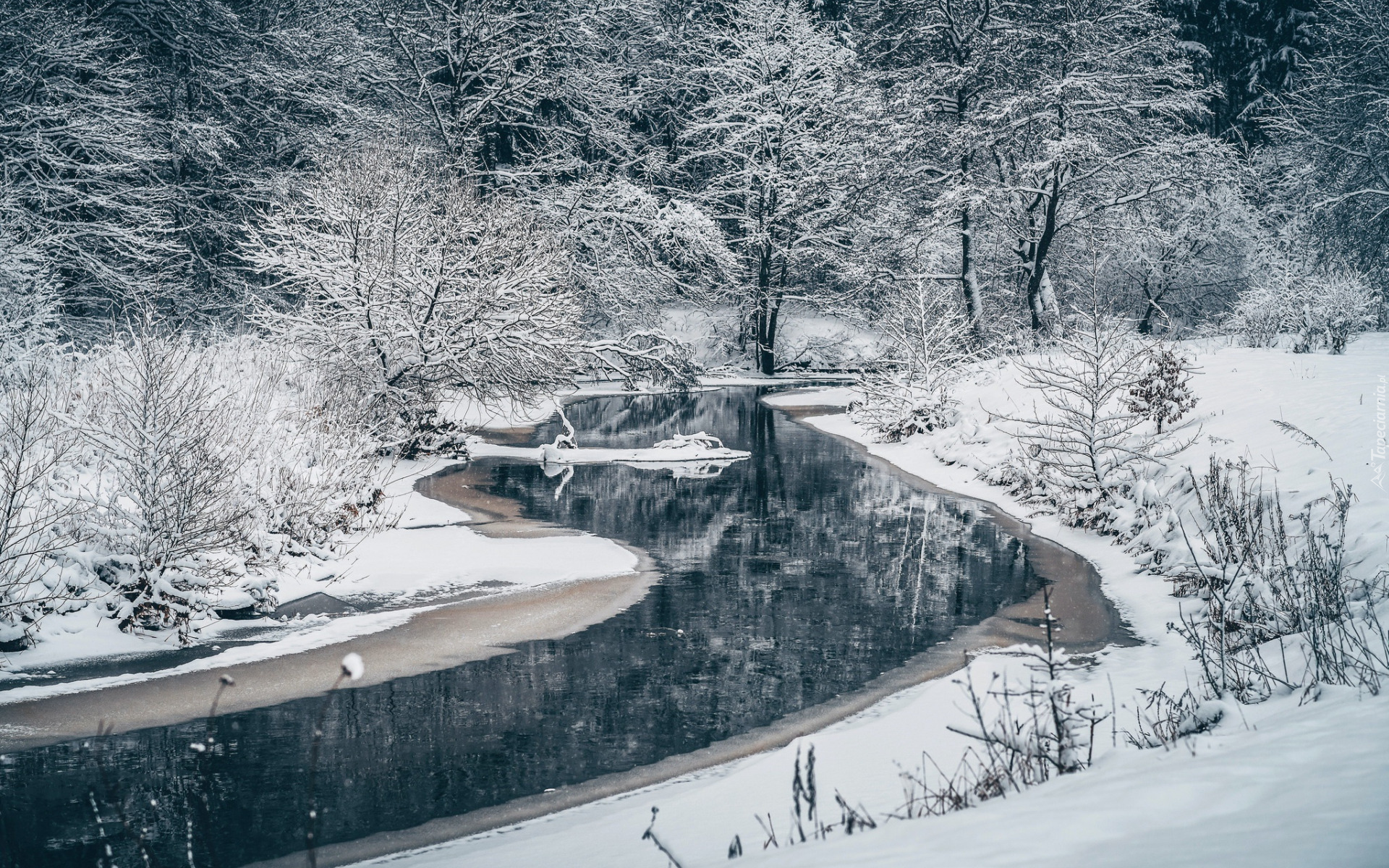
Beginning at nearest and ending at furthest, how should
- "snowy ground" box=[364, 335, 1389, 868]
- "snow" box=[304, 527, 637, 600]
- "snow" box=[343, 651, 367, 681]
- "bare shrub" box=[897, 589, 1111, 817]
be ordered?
"snow" box=[343, 651, 367, 681] → "snowy ground" box=[364, 335, 1389, 868] → "bare shrub" box=[897, 589, 1111, 817] → "snow" box=[304, 527, 637, 600]

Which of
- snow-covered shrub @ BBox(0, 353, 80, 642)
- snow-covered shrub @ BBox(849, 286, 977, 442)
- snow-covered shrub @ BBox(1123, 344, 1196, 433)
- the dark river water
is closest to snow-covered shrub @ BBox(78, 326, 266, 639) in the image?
snow-covered shrub @ BBox(0, 353, 80, 642)

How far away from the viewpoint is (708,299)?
1460 inches

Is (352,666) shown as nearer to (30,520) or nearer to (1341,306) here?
(30,520)

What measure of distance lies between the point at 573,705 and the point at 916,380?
16.0m

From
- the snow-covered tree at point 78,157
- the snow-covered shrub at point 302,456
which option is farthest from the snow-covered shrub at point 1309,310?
the snow-covered tree at point 78,157

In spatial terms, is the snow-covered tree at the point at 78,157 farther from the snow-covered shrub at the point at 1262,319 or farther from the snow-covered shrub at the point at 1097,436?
the snow-covered shrub at the point at 1262,319

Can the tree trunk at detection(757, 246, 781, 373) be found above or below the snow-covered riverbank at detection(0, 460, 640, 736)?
above

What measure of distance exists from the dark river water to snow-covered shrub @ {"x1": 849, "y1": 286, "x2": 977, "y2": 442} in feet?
23.8

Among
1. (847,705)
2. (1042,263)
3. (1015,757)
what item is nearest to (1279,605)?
(847,705)

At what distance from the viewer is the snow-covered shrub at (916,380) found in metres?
20.9

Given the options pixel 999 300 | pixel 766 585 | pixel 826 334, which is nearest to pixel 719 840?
pixel 766 585

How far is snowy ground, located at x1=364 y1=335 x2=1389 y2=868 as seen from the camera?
3.12m

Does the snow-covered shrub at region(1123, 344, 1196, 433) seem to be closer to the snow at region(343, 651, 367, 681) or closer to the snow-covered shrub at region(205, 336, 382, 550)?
the snow-covered shrub at region(205, 336, 382, 550)

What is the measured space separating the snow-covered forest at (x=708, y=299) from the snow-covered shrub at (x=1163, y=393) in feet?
0.18
